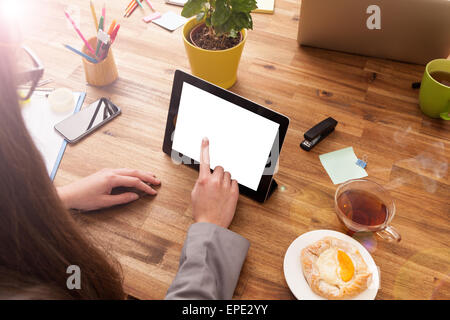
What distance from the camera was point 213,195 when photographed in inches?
31.3

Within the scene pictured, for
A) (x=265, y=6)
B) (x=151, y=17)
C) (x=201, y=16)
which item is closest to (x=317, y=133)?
(x=201, y=16)

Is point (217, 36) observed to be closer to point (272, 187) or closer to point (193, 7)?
point (193, 7)

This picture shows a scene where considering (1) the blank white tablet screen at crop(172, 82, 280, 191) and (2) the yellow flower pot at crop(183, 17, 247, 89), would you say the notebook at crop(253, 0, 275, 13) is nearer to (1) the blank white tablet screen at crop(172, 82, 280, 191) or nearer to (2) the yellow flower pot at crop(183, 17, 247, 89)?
(2) the yellow flower pot at crop(183, 17, 247, 89)

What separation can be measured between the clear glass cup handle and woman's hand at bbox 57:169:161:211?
541 millimetres

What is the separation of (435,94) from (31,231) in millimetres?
1028

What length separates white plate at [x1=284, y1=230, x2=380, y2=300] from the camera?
2.25 feet

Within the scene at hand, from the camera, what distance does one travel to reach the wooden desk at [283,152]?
0.75 meters

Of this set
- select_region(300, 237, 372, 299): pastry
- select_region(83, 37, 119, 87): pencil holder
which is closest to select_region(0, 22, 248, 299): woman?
select_region(300, 237, 372, 299): pastry

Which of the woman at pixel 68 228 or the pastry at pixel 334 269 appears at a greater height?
the woman at pixel 68 228

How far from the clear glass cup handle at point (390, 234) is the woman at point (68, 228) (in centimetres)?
31

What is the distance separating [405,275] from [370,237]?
0.33 feet

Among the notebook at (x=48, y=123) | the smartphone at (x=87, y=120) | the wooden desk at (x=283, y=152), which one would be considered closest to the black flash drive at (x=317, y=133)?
the wooden desk at (x=283, y=152)

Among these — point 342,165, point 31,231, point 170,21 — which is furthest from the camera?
point 170,21

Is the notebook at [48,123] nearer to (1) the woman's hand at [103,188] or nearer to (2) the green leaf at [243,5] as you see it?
(1) the woman's hand at [103,188]
